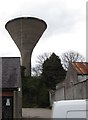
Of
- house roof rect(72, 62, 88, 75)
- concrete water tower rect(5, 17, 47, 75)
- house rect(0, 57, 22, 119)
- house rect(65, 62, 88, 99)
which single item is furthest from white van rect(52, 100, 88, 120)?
concrete water tower rect(5, 17, 47, 75)

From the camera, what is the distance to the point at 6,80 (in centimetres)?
2736

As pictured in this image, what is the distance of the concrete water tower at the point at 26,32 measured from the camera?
2643 inches

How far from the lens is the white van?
379 centimetres

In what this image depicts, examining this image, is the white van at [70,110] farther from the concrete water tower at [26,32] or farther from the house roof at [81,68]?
the concrete water tower at [26,32]

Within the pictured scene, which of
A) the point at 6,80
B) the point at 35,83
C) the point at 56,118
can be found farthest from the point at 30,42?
the point at 56,118

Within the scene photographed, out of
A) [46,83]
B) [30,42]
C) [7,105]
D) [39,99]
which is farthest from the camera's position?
[30,42]

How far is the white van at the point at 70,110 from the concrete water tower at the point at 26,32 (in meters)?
62.9

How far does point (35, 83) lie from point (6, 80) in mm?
30301

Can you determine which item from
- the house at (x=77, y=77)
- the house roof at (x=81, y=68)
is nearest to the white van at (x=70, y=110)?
the house at (x=77, y=77)

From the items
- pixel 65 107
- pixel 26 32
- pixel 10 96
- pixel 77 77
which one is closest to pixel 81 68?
pixel 77 77

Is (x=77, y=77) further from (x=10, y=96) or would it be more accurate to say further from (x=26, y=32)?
(x=26, y=32)

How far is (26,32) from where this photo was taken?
69500 millimetres

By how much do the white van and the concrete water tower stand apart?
62.9 metres

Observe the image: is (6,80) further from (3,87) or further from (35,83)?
(35,83)
